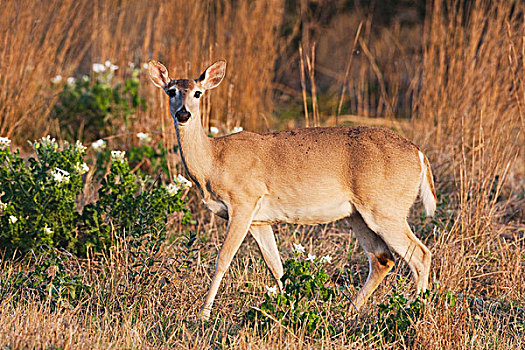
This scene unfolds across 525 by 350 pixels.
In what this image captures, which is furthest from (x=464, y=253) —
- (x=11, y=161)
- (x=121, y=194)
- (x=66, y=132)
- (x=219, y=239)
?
(x=66, y=132)

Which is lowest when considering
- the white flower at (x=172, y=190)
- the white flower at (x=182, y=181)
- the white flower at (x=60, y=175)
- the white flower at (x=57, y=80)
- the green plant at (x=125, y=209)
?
the green plant at (x=125, y=209)

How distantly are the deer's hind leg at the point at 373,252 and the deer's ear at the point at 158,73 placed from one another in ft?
5.38

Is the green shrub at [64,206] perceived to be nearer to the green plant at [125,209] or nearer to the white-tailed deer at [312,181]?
the green plant at [125,209]

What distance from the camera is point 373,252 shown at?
5.02 metres

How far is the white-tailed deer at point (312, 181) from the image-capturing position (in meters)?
4.65

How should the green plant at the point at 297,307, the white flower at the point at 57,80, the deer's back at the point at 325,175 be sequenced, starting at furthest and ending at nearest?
the white flower at the point at 57,80
the deer's back at the point at 325,175
the green plant at the point at 297,307

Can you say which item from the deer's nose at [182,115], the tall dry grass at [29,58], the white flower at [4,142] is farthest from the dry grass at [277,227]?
the deer's nose at [182,115]

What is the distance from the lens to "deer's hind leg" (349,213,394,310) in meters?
4.93

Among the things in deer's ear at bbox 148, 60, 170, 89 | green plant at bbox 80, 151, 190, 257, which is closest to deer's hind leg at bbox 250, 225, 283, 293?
green plant at bbox 80, 151, 190, 257

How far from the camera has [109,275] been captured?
497 cm

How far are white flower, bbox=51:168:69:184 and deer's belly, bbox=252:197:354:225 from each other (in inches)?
54.9

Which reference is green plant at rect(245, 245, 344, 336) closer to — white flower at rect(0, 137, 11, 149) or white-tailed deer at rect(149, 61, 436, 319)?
white-tailed deer at rect(149, 61, 436, 319)

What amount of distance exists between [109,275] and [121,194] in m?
0.65

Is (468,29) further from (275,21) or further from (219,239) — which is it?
(219,239)
